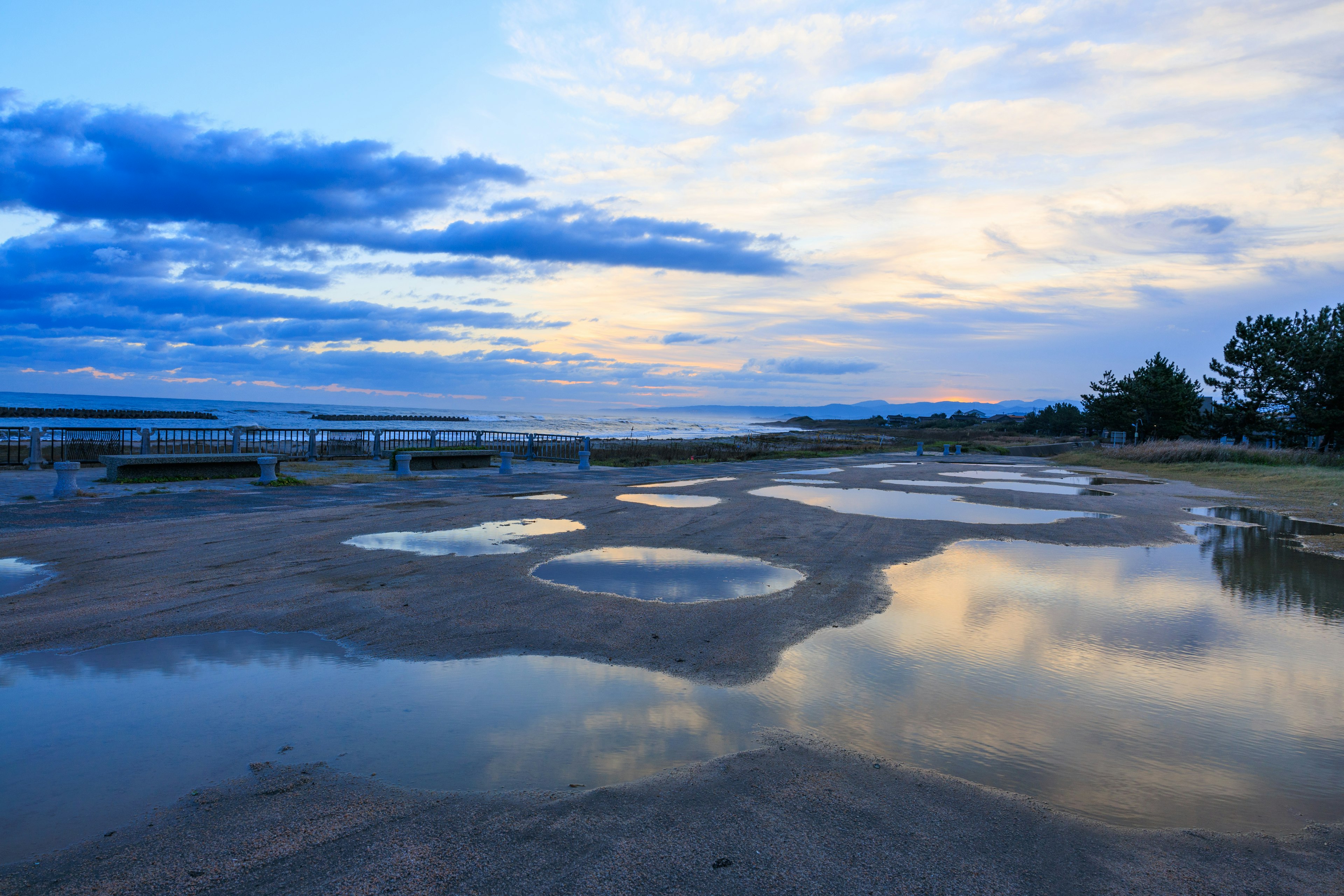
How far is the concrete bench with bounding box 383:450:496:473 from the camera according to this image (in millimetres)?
25109

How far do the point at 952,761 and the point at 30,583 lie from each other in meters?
9.45

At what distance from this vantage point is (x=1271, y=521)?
53.5 ft

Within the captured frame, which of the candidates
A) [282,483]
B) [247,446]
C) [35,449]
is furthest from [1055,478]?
[247,446]

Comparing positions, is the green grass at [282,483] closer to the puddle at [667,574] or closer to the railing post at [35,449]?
the railing post at [35,449]

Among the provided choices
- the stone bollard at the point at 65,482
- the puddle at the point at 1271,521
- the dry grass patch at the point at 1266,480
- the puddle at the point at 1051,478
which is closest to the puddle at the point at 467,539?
the stone bollard at the point at 65,482

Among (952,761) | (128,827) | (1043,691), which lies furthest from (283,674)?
(1043,691)

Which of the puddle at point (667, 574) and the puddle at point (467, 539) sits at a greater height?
the puddle at point (467, 539)

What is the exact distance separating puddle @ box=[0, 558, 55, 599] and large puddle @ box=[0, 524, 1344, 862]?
2834mm

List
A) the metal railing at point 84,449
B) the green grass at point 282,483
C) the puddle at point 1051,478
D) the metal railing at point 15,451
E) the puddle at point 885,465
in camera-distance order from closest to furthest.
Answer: the green grass at point 282,483 → the metal railing at point 15,451 → the metal railing at point 84,449 → the puddle at point 1051,478 → the puddle at point 885,465

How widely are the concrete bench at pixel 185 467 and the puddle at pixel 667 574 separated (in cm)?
1358

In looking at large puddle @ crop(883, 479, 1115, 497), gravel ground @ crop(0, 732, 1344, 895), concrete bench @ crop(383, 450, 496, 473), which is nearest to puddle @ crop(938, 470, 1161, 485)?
large puddle @ crop(883, 479, 1115, 497)

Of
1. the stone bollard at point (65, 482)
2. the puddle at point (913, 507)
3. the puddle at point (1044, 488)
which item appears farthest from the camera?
the puddle at point (1044, 488)

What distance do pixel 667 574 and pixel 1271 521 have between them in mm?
15221

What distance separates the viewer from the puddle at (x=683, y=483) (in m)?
20.9
